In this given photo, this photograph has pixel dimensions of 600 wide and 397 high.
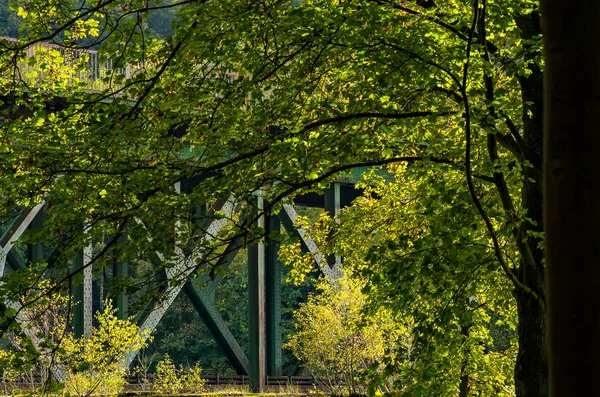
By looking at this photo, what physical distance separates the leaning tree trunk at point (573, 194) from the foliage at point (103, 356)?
14633mm

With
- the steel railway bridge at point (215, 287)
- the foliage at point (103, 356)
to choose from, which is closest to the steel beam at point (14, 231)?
→ the steel railway bridge at point (215, 287)

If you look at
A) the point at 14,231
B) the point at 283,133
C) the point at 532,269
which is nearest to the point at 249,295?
the point at 14,231

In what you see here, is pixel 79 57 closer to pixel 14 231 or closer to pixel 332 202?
pixel 14 231

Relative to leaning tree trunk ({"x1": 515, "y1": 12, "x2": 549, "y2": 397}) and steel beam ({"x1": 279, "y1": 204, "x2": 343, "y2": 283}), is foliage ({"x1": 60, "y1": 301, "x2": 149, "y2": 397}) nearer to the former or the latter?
steel beam ({"x1": 279, "y1": 204, "x2": 343, "y2": 283})

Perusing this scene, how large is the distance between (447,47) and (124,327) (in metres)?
11.6

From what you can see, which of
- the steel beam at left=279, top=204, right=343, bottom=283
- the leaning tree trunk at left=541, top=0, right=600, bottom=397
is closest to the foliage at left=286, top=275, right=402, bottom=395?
the steel beam at left=279, top=204, right=343, bottom=283

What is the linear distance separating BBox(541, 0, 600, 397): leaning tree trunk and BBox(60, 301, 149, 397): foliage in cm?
1463

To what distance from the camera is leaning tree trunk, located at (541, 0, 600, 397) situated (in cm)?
352

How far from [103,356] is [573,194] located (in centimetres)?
1576

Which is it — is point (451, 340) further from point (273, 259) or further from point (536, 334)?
point (273, 259)

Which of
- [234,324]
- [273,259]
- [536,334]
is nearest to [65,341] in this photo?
[273,259]

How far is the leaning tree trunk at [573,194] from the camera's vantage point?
352 centimetres

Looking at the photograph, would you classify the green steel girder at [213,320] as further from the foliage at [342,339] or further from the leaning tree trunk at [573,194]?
the leaning tree trunk at [573,194]

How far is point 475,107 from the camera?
9023mm
